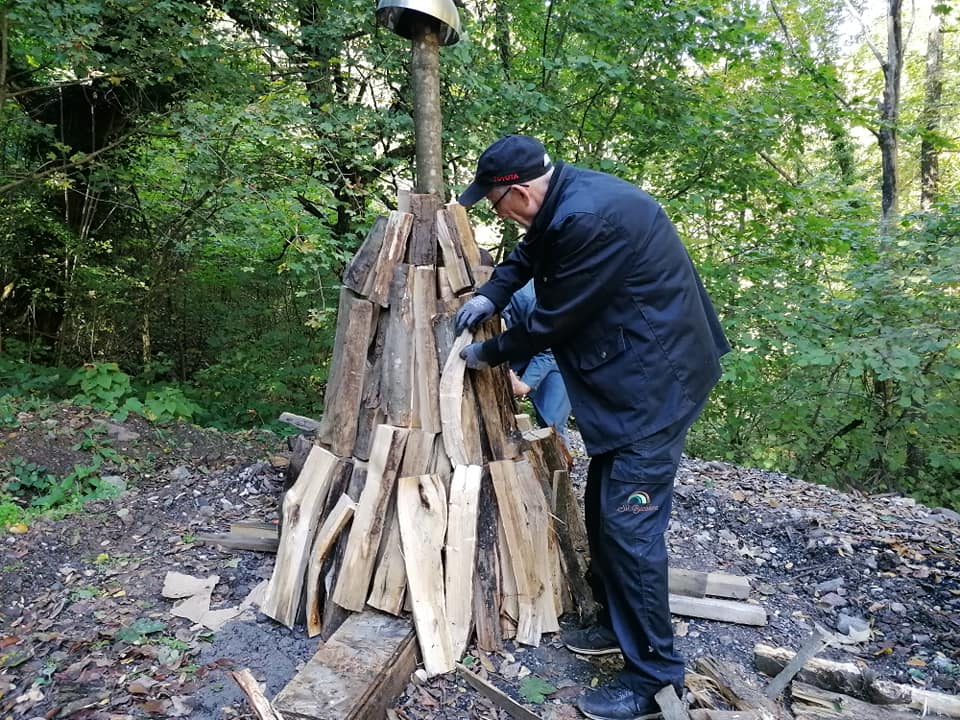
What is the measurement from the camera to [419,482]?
2441 millimetres

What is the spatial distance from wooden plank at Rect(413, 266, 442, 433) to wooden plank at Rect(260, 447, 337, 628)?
0.48 metres

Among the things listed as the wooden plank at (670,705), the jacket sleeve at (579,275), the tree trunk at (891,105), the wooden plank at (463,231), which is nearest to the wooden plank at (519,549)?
the wooden plank at (670,705)

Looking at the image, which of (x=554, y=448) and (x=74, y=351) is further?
(x=74, y=351)

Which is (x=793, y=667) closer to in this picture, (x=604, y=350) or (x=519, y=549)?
(x=519, y=549)

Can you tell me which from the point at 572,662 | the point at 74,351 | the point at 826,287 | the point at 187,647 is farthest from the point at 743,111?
the point at 74,351

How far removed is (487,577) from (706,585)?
1.19 m

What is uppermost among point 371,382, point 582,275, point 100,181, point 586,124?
point 586,124

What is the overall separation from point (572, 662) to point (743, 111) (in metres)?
5.74

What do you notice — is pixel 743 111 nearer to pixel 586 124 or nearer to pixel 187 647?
pixel 586 124

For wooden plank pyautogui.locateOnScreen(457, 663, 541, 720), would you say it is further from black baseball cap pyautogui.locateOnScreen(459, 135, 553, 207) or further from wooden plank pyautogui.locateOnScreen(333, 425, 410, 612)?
black baseball cap pyautogui.locateOnScreen(459, 135, 553, 207)

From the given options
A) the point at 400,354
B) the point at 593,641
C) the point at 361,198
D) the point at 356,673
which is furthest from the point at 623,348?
the point at 361,198

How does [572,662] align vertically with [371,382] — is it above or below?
below

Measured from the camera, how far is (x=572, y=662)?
246cm

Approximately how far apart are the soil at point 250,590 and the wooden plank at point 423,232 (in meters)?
1.67
